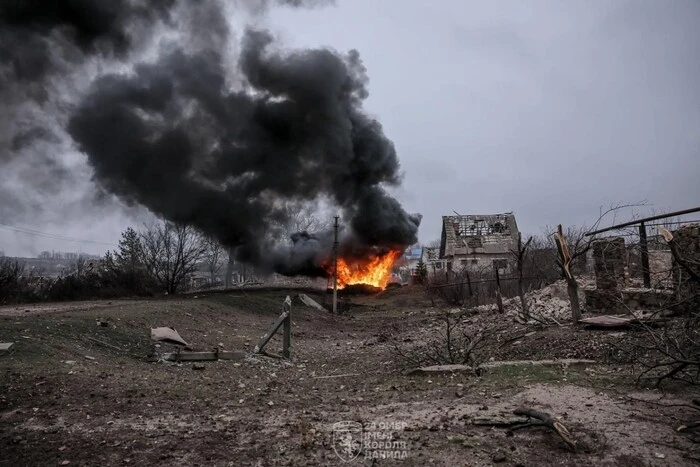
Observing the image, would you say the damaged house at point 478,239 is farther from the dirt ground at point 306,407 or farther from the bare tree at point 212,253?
the dirt ground at point 306,407

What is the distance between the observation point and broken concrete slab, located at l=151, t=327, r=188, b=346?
934 centimetres

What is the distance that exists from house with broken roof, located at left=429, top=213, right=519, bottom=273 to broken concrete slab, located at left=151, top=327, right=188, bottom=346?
25.3 meters

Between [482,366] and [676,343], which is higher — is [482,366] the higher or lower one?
the lower one

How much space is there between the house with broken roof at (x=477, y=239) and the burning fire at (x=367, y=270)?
14.1 ft

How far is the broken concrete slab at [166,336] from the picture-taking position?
9.34 meters

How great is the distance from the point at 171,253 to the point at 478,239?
23086 millimetres

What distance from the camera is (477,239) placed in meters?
35.1

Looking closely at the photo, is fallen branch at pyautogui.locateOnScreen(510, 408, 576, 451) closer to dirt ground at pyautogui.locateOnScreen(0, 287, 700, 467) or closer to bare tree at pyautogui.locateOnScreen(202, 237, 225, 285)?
dirt ground at pyautogui.locateOnScreen(0, 287, 700, 467)

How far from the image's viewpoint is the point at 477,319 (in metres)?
12.8

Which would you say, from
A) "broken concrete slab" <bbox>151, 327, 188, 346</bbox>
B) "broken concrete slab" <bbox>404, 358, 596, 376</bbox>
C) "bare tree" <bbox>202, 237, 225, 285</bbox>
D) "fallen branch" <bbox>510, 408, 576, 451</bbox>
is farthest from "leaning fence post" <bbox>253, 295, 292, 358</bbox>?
"bare tree" <bbox>202, 237, 225, 285</bbox>

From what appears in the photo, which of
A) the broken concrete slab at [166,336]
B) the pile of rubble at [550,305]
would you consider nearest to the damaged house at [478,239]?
the pile of rubble at [550,305]

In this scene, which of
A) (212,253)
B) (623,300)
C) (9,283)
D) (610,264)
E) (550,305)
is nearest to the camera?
(623,300)

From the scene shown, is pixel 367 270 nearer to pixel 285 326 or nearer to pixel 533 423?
pixel 285 326

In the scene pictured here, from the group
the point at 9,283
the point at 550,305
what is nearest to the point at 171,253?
the point at 9,283
